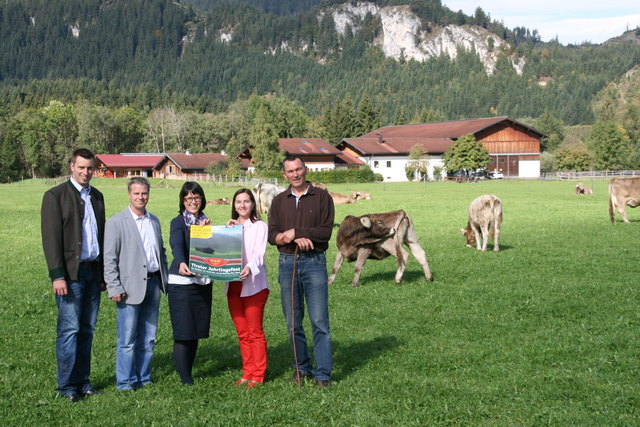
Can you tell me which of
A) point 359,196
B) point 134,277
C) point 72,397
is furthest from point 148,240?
point 359,196

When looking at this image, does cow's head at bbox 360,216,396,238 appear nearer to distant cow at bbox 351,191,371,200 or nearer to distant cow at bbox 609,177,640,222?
distant cow at bbox 609,177,640,222

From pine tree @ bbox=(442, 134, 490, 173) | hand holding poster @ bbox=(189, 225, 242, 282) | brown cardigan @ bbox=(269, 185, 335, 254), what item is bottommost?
hand holding poster @ bbox=(189, 225, 242, 282)

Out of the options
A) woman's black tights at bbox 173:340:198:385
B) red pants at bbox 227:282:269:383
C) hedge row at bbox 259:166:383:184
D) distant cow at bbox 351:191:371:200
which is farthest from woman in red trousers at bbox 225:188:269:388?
hedge row at bbox 259:166:383:184

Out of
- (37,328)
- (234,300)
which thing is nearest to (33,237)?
(37,328)

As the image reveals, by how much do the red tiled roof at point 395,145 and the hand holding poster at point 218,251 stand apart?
9391 centimetres

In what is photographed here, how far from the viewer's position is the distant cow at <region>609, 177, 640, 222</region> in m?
26.1

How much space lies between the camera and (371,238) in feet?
43.4

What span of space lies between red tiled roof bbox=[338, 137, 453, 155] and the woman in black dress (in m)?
93.6

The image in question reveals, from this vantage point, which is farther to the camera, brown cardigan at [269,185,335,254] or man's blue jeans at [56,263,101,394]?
brown cardigan at [269,185,335,254]

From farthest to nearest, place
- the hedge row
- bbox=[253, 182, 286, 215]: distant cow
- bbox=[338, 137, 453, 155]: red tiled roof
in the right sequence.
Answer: bbox=[338, 137, 453, 155]: red tiled roof < the hedge row < bbox=[253, 182, 286, 215]: distant cow

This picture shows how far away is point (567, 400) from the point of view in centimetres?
689

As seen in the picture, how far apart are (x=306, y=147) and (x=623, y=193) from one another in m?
75.2

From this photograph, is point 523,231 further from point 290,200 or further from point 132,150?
point 132,150

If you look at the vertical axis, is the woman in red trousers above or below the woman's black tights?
above
